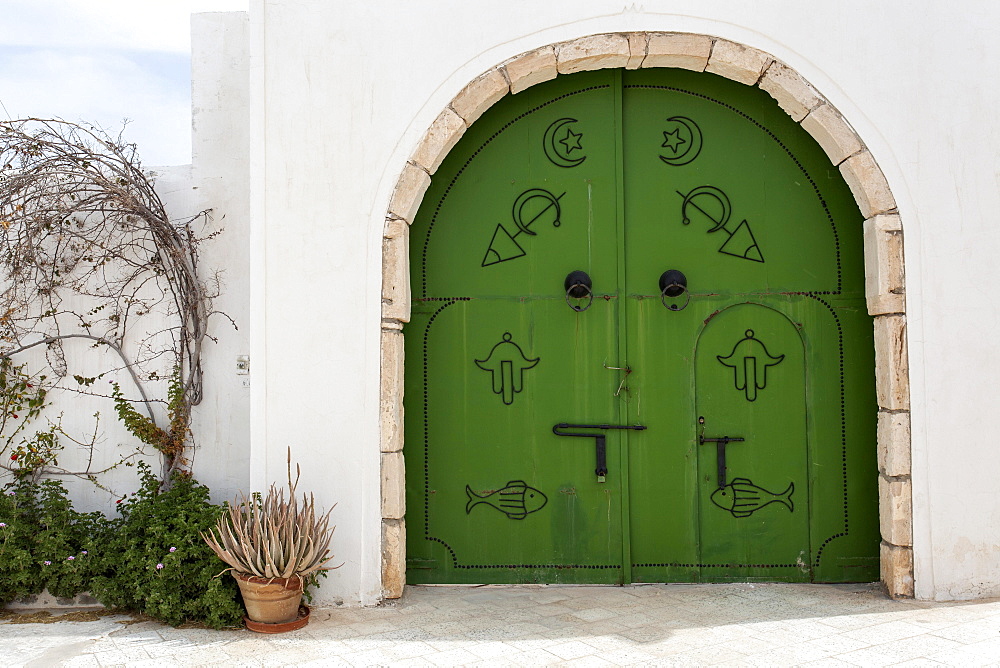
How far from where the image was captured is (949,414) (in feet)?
12.1

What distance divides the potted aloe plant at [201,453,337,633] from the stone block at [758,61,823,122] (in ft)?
9.46

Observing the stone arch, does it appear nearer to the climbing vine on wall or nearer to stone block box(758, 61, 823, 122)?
stone block box(758, 61, 823, 122)

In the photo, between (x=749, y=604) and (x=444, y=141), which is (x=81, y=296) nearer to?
(x=444, y=141)

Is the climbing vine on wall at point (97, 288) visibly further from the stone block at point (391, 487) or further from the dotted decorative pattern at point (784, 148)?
the dotted decorative pattern at point (784, 148)

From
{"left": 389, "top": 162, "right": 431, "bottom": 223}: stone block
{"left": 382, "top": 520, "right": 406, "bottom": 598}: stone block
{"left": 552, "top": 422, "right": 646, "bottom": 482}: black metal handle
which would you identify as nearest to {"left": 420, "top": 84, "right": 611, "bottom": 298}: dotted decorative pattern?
{"left": 389, "top": 162, "right": 431, "bottom": 223}: stone block

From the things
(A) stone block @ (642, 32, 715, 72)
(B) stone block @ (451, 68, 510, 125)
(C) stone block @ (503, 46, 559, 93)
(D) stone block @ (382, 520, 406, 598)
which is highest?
(A) stone block @ (642, 32, 715, 72)

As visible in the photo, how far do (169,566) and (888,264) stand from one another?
3.49 m

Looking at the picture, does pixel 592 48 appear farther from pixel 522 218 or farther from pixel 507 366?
pixel 507 366

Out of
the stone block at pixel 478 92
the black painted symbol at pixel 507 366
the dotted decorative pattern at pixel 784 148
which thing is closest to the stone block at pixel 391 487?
the black painted symbol at pixel 507 366

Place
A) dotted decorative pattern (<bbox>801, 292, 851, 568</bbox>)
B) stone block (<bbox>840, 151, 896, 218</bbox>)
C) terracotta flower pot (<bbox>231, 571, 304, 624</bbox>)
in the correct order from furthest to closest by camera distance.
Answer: dotted decorative pattern (<bbox>801, 292, 851, 568</bbox>) < stone block (<bbox>840, 151, 896, 218</bbox>) < terracotta flower pot (<bbox>231, 571, 304, 624</bbox>)

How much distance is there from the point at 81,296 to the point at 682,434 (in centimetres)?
321

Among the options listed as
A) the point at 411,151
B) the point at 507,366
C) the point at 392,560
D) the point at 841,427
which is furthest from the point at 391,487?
the point at 841,427

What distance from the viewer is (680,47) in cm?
383

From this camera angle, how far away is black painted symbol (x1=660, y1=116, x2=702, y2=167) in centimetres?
407
